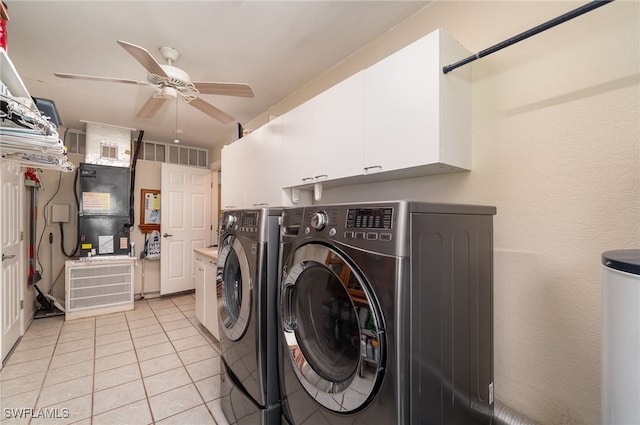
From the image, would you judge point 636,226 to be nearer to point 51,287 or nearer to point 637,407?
point 637,407

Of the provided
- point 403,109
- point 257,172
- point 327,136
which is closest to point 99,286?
point 257,172

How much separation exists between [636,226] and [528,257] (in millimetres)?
361

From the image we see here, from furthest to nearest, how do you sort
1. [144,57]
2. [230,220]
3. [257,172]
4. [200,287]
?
1. [200,287]
2. [257,172]
3. [230,220]
4. [144,57]

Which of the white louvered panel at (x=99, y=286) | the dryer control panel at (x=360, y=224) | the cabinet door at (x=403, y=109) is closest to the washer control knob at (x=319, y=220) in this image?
the dryer control panel at (x=360, y=224)

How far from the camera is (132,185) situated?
4.28 m

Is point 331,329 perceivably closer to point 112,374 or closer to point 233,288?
point 233,288

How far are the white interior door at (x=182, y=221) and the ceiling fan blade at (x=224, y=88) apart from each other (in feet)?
9.60

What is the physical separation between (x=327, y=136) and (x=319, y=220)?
2.78ft

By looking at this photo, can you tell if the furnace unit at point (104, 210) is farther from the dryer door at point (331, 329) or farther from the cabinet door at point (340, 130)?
Answer: the dryer door at point (331, 329)

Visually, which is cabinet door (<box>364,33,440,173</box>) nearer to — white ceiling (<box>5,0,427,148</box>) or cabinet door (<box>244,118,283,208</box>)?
white ceiling (<box>5,0,427,148</box>)

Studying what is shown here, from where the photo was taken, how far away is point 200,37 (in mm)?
1955

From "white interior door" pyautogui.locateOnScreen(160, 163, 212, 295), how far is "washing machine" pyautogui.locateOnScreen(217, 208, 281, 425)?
3.25 m

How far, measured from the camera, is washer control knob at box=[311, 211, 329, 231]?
1103 mm

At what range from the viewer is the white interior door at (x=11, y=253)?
8.09 feet
